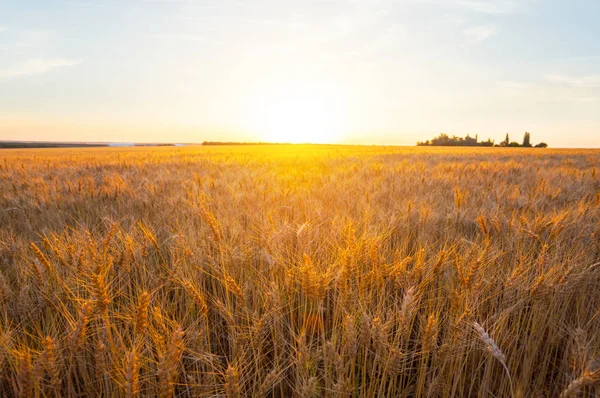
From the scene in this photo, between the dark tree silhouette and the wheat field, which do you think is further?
the dark tree silhouette

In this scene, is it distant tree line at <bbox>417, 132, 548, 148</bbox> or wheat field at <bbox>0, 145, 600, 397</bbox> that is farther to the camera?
distant tree line at <bbox>417, 132, 548, 148</bbox>

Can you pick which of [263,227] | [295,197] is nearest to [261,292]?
[263,227]

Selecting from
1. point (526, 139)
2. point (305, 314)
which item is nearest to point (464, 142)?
point (526, 139)

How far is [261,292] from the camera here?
1298mm

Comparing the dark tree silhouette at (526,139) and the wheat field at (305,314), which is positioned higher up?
the dark tree silhouette at (526,139)

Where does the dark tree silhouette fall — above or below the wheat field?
above

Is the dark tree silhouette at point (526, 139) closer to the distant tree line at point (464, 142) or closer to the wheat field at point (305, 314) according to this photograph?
the distant tree line at point (464, 142)

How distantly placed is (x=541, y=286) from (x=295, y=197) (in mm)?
2093

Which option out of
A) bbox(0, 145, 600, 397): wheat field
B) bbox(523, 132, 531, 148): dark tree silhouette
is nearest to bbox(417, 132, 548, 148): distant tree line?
bbox(523, 132, 531, 148): dark tree silhouette

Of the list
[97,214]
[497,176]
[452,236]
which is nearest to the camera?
[452,236]

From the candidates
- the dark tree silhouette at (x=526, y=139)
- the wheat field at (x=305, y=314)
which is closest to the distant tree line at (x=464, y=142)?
the dark tree silhouette at (x=526, y=139)

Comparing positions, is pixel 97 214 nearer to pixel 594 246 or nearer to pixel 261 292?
pixel 261 292

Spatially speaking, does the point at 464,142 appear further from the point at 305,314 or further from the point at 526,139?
the point at 305,314

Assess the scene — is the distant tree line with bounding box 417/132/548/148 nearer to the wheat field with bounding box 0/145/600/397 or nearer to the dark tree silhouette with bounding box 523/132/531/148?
the dark tree silhouette with bounding box 523/132/531/148
